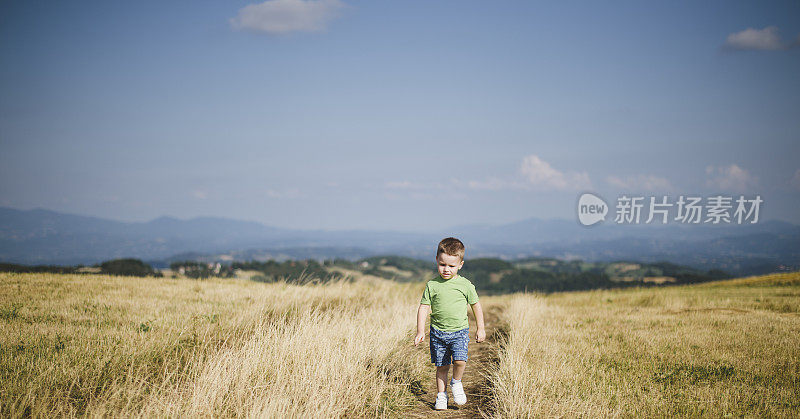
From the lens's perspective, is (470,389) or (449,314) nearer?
(449,314)

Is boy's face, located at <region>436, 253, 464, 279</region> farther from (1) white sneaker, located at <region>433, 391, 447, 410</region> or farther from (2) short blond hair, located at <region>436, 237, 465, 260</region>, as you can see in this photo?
(1) white sneaker, located at <region>433, 391, 447, 410</region>

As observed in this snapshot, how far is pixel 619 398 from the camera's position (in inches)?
204

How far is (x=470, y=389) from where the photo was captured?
6.25 metres

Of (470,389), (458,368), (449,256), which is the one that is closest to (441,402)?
(458,368)

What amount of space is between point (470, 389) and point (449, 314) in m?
1.74

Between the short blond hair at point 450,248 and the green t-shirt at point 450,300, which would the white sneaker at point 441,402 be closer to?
the green t-shirt at point 450,300

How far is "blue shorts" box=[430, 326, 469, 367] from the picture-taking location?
534 centimetres

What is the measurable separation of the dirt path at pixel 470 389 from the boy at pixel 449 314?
6.4 inches

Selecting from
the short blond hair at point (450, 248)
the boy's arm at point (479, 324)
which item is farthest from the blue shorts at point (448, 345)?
the short blond hair at point (450, 248)

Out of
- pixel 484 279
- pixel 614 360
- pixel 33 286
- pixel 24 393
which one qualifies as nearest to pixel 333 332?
pixel 24 393

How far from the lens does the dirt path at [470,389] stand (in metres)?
5.29

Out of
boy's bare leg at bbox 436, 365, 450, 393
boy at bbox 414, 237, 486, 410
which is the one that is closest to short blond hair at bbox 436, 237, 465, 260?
boy at bbox 414, 237, 486, 410

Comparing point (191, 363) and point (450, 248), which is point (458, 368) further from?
point (191, 363)

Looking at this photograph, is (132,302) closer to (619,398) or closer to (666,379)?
(619,398)
